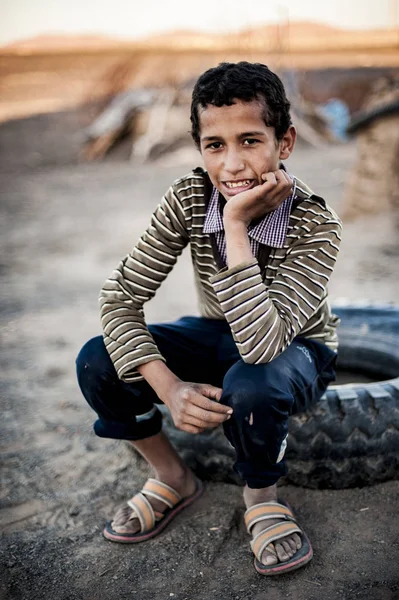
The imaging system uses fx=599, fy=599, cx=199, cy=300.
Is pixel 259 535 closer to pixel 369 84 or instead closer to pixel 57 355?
pixel 57 355

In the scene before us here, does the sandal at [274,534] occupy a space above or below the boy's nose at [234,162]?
below

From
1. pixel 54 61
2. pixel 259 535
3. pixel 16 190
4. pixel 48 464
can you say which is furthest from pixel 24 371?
pixel 54 61

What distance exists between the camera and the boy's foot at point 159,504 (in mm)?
1932

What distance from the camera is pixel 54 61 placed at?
24375 mm

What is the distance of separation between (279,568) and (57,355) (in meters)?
2.07

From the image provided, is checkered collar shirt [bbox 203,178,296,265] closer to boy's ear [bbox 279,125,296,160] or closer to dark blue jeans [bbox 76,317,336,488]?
boy's ear [bbox 279,125,296,160]

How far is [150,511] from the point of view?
6.43 feet

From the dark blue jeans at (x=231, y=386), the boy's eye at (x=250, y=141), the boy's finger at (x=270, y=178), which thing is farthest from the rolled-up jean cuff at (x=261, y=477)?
the boy's eye at (x=250, y=141)

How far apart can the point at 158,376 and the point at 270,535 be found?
58 cm

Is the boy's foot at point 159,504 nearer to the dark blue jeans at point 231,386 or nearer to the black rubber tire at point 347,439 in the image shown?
the dark blue jeans at point 231,386

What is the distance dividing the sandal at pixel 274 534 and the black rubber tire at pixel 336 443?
211mm

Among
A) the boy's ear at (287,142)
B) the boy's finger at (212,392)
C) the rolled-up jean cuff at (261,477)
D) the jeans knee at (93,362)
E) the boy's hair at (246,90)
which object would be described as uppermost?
the boy's hair at (246,90)

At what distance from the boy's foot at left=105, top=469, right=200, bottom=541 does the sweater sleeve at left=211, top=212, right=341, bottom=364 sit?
0.63 metres

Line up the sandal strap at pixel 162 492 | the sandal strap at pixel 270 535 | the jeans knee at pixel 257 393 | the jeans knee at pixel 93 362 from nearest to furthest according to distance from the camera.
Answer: the jeans knee at pixel 257 393 → the sandal strap at pixel 270 535 → the jeans knee at pixel 93 362 → the sandal strap at pixel 162 492
